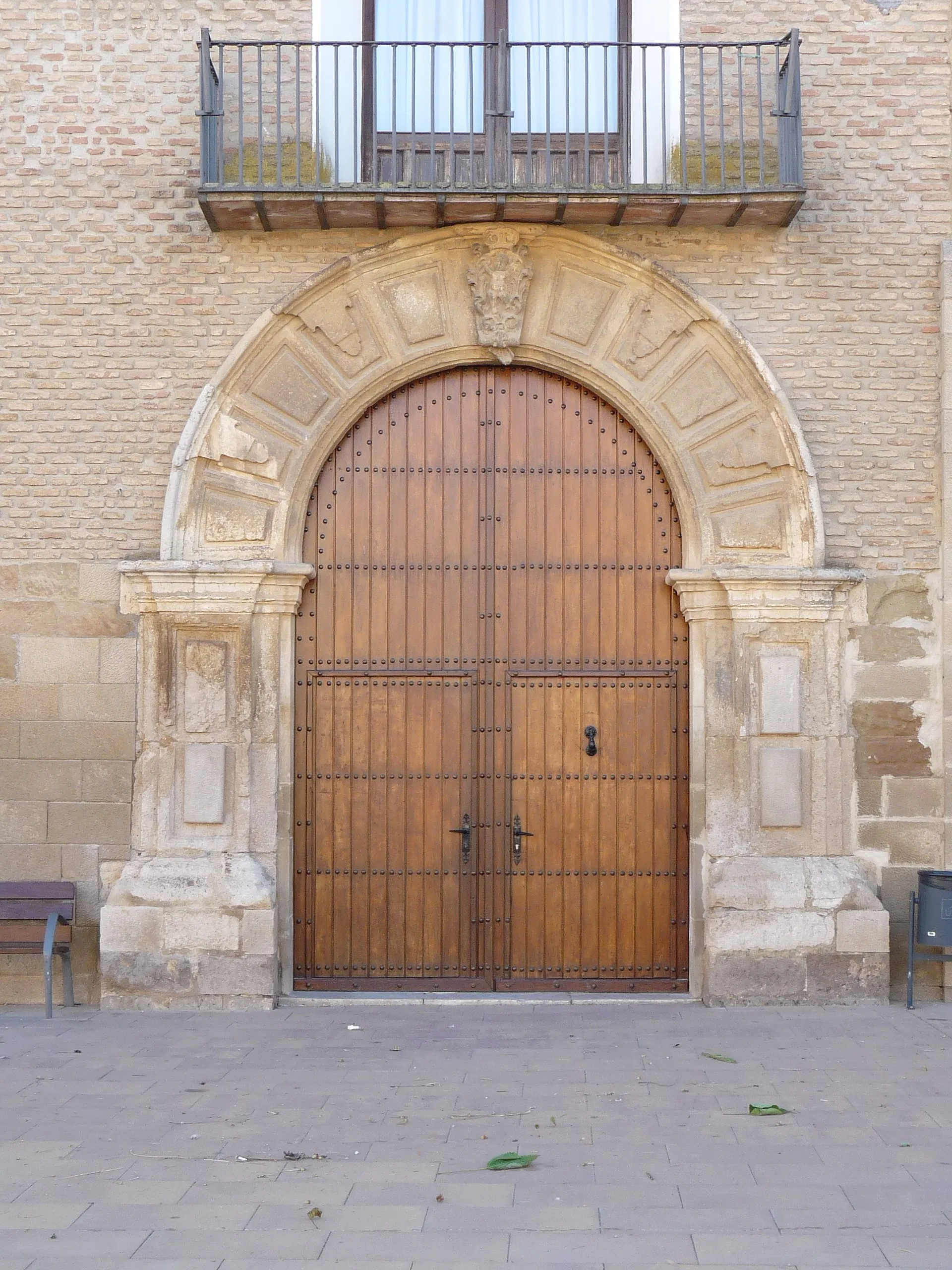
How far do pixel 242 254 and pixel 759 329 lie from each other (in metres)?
2.99

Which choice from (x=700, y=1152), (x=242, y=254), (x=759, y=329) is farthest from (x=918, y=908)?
(x=242, y=254)

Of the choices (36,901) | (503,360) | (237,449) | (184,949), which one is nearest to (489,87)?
(503,360)

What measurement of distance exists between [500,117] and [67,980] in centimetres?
539

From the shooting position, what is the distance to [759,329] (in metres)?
7.29

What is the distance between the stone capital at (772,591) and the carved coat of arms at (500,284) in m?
1.71

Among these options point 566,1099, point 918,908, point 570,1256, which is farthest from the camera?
point 918,908

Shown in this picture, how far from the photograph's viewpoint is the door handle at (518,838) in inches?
291

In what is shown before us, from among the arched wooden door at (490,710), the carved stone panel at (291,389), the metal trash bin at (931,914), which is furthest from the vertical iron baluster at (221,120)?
the metal trash bin at (931,914)

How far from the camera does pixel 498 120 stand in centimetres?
749

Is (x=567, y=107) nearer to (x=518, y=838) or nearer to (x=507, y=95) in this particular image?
(x=507, y=95)

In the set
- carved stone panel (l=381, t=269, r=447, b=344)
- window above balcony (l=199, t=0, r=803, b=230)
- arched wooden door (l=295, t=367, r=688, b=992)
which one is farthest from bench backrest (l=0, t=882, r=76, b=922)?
window above balcony (l=199, t=0, r=803, b=230)

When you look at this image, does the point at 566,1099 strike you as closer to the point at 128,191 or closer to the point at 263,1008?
the point at 263,1008

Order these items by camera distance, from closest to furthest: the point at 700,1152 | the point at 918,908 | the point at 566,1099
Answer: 1. the point at 700,1152
2. the point at 566,1099
3. the point at 918,908

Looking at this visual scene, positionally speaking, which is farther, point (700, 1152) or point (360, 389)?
point (360, 389)
